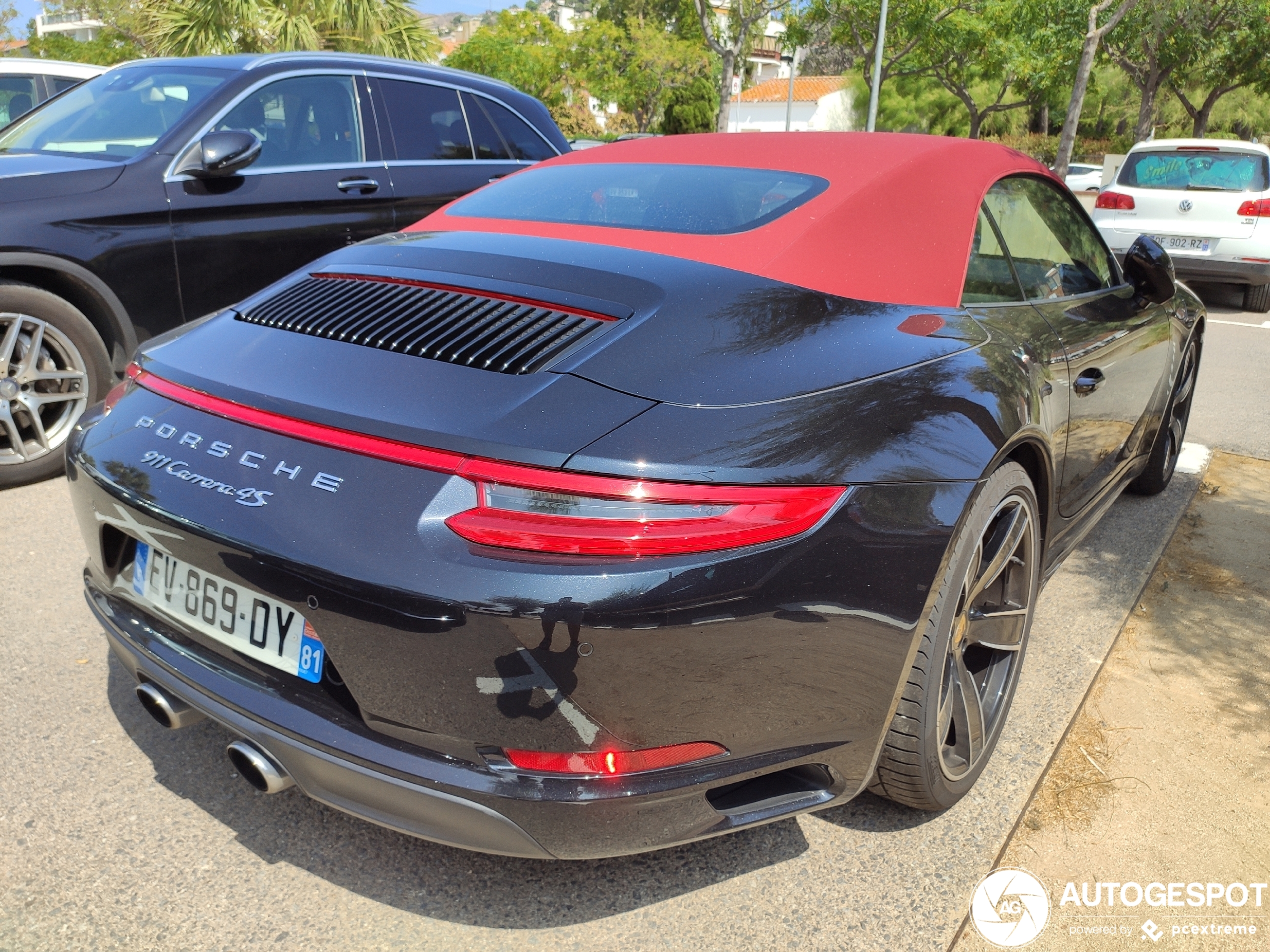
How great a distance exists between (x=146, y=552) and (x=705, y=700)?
3.69 ft

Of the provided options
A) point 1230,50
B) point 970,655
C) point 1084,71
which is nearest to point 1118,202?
point 970,655

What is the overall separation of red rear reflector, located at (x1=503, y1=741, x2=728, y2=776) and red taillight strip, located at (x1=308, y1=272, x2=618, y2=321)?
811 mm

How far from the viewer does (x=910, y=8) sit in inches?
1319

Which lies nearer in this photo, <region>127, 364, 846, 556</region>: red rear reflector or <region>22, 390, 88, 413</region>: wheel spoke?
<region>127, 364, 846, 556</region>: red rear reflector

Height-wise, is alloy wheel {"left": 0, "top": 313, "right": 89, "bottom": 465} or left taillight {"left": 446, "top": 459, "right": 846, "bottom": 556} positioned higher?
left taillight {"left": 446, "top": 459, "right": 846, "bottom": 556}

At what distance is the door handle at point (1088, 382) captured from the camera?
2.79 m

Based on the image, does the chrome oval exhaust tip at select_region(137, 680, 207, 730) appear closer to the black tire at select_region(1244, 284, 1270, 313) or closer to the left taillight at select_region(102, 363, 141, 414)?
the left taillight at select_region(102, 363, 141, 414)

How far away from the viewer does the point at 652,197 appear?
269 centimetres

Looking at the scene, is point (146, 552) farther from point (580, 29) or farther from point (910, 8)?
point (580, 29)

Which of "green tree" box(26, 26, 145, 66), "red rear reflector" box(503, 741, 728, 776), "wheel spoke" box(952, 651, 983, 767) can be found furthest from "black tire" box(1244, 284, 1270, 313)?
"green tree" box(26, 26, 145, 66)

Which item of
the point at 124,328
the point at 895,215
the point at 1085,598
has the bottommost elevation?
the point at 1085,598

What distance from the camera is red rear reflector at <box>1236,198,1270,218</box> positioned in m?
10.0

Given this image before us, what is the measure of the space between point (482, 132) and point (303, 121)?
1121 mm

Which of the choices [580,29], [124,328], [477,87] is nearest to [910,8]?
[580,29]
